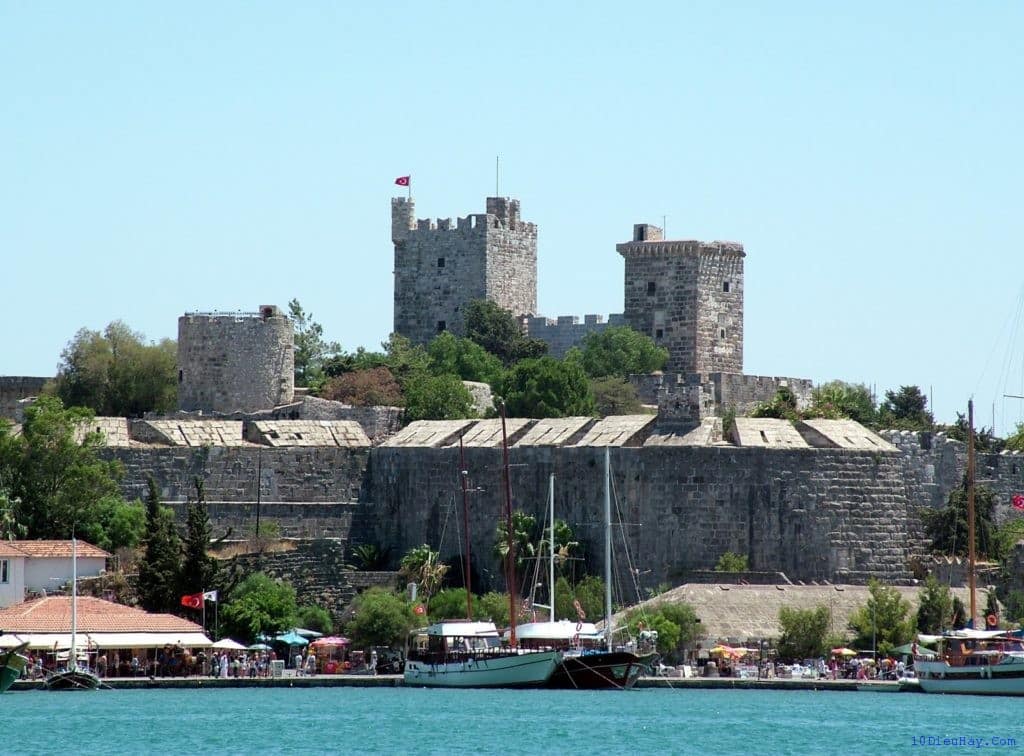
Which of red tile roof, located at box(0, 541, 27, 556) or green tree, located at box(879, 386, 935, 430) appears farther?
green tree, located at box(879, 386, 935, 430)

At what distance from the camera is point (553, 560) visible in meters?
77.7

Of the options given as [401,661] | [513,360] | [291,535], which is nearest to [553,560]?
[401,661]

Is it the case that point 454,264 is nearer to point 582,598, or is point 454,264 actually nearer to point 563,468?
point 563,468

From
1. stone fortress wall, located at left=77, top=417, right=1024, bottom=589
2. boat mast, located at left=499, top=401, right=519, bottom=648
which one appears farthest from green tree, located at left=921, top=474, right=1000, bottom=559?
boat mast, located at left=499, top=401, right=519, bottom=648

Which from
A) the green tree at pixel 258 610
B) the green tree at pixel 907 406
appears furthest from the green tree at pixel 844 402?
the green tree at pixel 258 610

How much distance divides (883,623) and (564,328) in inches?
1242

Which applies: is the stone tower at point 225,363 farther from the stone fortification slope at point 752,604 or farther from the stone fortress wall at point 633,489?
the stone fortification slope at point 752,604

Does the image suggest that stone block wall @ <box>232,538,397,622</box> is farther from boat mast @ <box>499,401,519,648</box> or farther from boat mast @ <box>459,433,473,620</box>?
boat mast @ <box>499,401,519,648</box>

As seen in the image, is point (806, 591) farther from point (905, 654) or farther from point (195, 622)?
point (195, 622)

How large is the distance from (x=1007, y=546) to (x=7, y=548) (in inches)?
1018

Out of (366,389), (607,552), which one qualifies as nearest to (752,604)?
(607,552)

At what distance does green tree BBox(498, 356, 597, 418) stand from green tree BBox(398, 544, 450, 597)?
906cm

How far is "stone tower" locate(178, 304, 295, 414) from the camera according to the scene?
298 ft

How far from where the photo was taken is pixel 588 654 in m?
74.1
